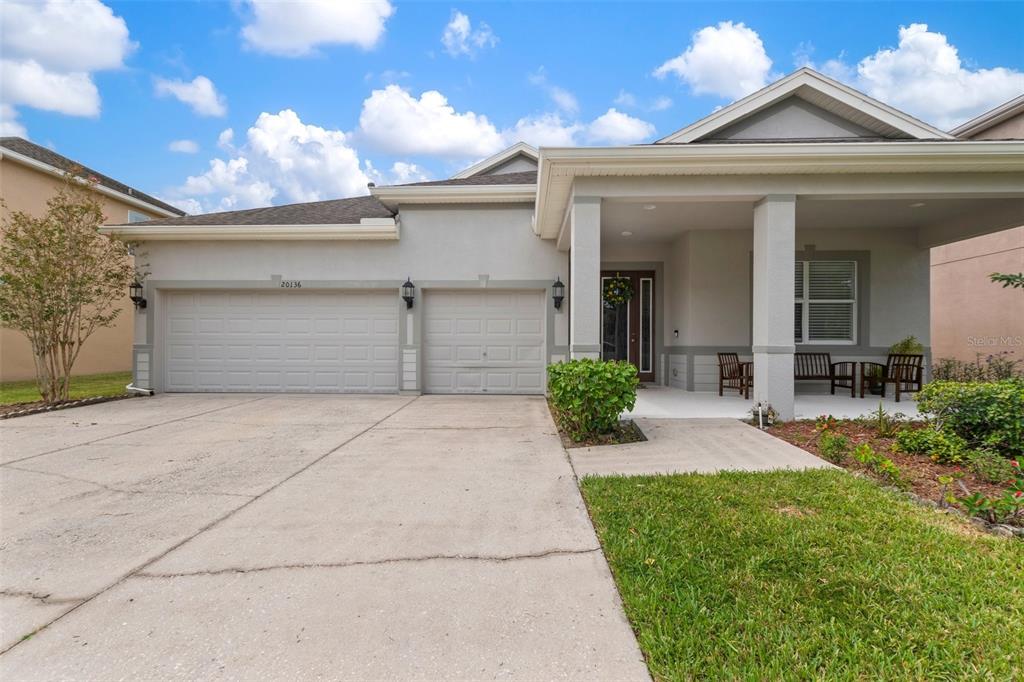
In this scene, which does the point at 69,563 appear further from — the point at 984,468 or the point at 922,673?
the point at 984,468

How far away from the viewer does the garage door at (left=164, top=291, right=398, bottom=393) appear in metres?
9.51

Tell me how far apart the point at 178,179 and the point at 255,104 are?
6.13 m

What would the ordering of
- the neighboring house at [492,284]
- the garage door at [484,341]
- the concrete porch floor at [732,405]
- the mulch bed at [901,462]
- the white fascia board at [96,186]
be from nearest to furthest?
1. the mulch bed at [901,462]
2. the concrete porch floor at [732,405]
3. the neighboring house at [492,284]
4. the garage door at [484,341]
5. the white fascia board at [96,186]

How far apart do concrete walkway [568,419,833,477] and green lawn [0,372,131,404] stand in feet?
33.4

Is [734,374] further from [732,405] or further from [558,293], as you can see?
[558,293]

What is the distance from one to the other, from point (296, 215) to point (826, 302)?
36.7ft

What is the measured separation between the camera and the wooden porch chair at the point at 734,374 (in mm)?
8156

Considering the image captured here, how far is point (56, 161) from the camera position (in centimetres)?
1239

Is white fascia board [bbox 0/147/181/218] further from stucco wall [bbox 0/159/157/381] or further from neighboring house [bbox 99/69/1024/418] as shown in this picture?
neighboring house [bbox 99/69/1024/418]

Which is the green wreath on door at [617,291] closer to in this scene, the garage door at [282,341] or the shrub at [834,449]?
the garage door at [282,341]

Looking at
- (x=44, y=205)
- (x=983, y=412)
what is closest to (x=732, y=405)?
(x=983, y=412)

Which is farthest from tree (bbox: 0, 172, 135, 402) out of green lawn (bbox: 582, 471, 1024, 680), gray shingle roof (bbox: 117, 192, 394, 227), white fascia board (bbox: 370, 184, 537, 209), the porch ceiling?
green lawn (bbox: 582, 471, 1024, 680)

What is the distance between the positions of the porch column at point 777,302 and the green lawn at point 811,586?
109 inches

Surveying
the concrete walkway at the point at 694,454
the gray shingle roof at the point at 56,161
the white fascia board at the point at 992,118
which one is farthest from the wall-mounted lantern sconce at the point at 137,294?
the white fascia board at the point at 992,118
